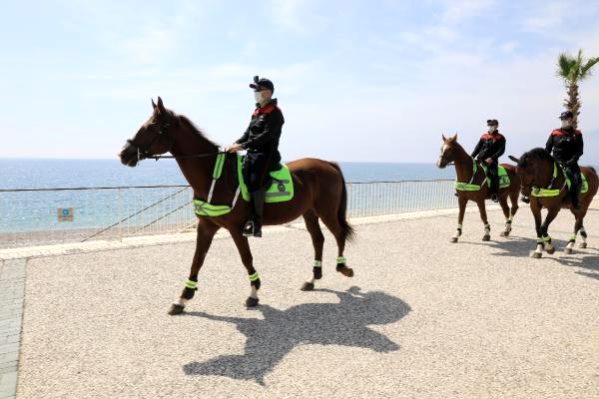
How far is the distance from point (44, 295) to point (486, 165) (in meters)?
9.60

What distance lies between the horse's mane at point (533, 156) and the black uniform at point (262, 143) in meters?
5.27

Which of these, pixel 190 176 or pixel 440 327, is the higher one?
pixel 190 176

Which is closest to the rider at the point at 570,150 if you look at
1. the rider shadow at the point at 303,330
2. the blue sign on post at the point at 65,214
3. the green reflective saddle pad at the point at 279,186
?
the rider shadow at the point at 303,330

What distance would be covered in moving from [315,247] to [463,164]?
524 cm

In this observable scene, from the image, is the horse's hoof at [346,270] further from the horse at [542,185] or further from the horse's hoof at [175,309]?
the horse at [542,185]

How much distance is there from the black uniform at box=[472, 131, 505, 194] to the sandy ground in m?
2.65

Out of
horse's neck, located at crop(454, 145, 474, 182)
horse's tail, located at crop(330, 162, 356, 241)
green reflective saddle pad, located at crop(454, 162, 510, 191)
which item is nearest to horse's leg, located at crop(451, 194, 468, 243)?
green reflective saddle pad, located at crop(454, 162, 510, 191)

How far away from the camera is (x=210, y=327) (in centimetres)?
464

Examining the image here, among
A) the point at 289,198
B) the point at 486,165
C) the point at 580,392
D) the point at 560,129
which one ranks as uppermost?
the point at 560,129

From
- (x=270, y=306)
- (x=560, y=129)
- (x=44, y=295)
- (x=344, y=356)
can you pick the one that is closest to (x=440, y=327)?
(x=344, y=356)

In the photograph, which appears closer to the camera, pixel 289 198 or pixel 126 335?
pixel 126 335

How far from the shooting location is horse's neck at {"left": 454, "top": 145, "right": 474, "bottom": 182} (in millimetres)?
9641

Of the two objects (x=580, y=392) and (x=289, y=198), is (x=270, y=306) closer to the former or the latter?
(x=289, y=198)

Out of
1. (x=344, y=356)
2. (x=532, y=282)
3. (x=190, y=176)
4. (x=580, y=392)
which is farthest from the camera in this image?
(x=532, y=282)
